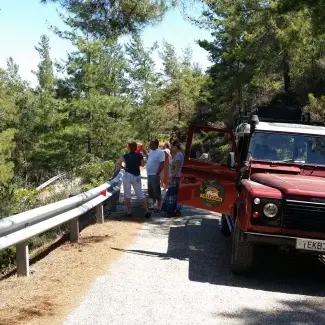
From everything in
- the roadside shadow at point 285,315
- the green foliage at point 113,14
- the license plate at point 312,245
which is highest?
the green foliage at point 113,14

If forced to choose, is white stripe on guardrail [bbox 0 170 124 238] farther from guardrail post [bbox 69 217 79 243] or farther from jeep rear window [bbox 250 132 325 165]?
jeep rear window [bbox 250 132 325 165]

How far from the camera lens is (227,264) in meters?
7.23

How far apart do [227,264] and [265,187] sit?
143cm

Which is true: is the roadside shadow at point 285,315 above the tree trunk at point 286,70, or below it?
below

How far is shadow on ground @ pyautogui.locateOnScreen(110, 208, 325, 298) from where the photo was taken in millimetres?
6305

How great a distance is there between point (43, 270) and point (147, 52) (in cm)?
4895

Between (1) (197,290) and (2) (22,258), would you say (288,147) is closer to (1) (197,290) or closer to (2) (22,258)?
(1) (197,290)

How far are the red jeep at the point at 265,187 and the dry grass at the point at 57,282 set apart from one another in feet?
5.36

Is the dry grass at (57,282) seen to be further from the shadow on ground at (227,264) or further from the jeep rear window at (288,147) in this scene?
the jeep rear window at (288,147)

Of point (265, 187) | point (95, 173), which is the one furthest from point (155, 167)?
point (95, 173)

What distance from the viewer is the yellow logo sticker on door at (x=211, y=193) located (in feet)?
25.1

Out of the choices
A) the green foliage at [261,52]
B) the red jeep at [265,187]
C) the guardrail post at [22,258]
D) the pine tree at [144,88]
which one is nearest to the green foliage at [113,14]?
the green foliage at [261,52]

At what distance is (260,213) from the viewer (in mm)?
6184

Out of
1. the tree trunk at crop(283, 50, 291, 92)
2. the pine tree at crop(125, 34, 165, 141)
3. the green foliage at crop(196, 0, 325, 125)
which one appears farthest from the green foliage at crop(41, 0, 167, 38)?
the pine tree at crop(125, 34, 165, 141)
